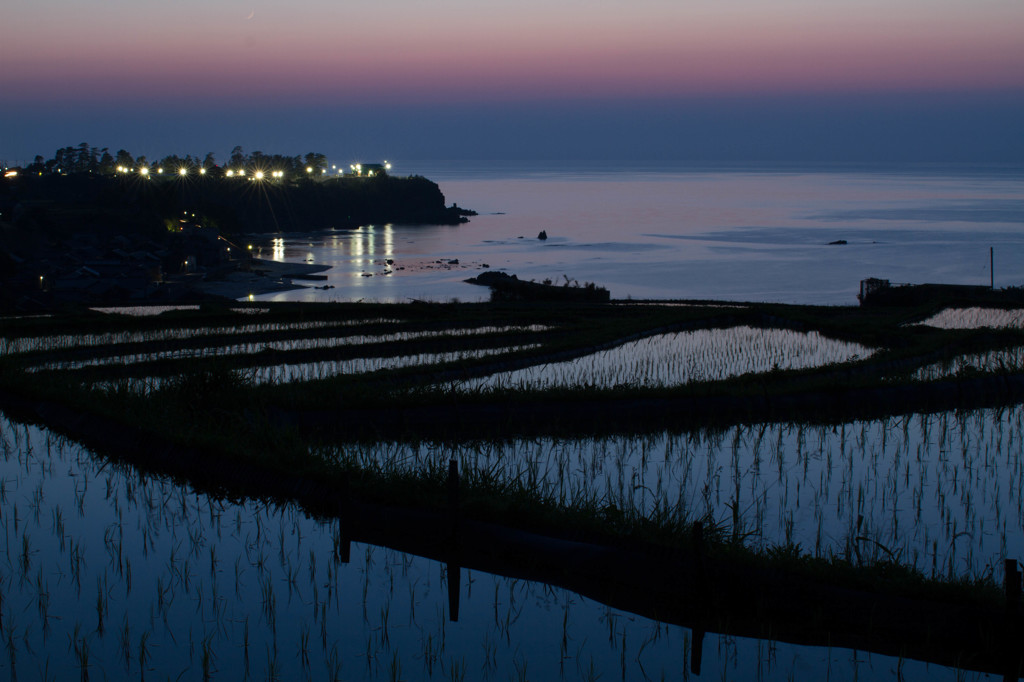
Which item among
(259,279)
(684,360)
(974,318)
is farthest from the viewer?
(259,279)

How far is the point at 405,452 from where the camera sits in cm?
766

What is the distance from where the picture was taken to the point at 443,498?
5.60 meters

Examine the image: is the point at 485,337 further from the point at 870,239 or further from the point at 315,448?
the point at 870,239

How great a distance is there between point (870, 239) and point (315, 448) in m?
56.2

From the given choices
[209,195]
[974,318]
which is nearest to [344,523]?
[974,318]

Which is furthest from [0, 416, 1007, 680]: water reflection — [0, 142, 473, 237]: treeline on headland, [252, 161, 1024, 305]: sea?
[0, 142, 473, 237]: treeline on headland

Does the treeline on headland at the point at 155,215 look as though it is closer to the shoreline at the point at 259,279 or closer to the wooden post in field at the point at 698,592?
the shoreline at the point at 259,279

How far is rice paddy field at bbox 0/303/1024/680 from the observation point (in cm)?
415

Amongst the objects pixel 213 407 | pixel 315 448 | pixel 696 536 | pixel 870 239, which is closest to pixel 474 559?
pixel 696 536

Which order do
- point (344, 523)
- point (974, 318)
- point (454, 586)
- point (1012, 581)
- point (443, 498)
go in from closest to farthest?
1. point (1012, 581)
2. point (454, 586)
3. point (344, 523)
4. point (443, 498)
5. point (974, 318)

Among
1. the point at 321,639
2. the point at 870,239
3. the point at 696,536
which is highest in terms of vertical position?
the point at 870,239

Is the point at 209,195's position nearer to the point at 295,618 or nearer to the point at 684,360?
the point at 684,360

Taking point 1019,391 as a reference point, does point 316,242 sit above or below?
above

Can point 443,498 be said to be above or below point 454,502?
below
